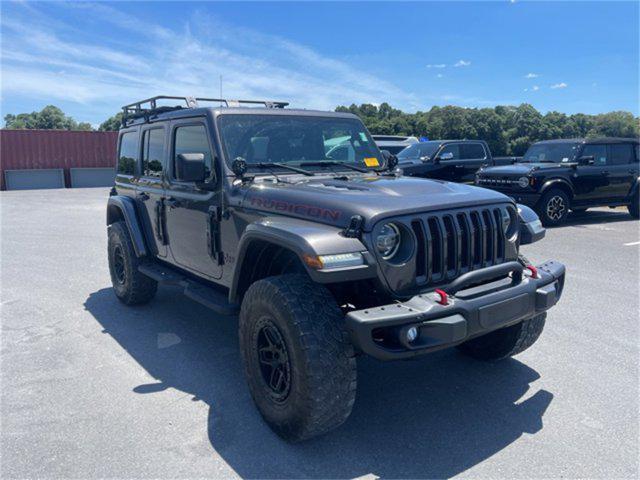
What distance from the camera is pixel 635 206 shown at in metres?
11.4

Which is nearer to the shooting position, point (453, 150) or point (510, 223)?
point (510, 223)

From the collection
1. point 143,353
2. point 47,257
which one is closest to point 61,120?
point 47,257

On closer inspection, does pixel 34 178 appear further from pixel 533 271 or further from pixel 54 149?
pixel 533 271

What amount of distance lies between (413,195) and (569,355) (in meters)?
2.03

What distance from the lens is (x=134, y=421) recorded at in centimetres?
312

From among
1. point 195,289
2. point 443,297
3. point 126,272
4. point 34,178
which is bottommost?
point 126,272

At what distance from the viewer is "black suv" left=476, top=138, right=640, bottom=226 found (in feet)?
33.1

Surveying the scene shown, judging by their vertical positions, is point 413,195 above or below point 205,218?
above

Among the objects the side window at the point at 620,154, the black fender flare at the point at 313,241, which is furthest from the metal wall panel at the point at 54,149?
the black fender flare at the point at 313,241

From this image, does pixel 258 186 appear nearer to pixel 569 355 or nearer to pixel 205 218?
pixel 205 218

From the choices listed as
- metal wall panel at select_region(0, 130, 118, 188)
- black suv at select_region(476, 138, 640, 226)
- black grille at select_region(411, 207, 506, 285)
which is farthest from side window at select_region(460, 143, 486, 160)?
metal wall panel at select_region(0, 130, 118, 188)

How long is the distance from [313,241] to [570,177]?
30.8ft

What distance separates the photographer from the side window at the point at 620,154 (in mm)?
11055

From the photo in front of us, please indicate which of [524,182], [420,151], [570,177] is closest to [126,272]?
[524,182]
